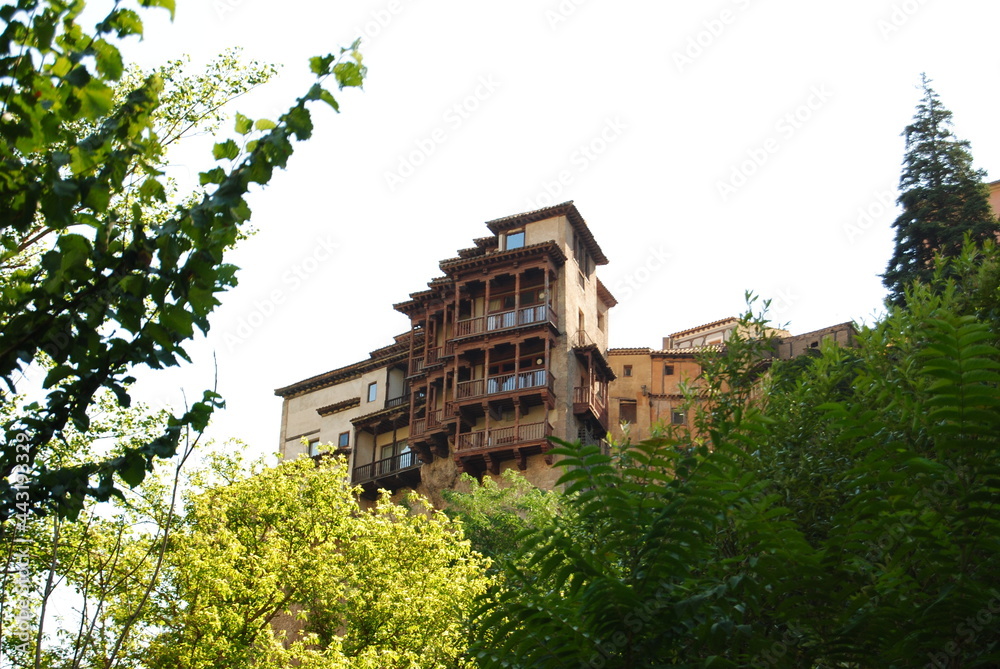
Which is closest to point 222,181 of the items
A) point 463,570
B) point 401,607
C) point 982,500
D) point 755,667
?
point 755,667

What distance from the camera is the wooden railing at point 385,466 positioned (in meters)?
54.7

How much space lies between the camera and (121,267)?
4.70 metres

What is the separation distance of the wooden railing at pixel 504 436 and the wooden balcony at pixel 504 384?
5.85 feet

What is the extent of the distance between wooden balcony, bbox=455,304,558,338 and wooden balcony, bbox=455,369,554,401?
2.42 meters

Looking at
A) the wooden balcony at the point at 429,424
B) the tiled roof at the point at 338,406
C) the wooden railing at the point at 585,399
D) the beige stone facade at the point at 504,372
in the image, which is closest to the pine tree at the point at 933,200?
the beige stone facade at the point at 504,372

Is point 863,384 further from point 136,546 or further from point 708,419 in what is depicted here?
point 136,546

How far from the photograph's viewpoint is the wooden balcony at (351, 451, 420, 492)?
5400cm

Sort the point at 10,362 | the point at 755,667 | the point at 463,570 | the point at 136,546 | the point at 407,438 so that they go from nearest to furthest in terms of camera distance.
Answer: the point at 10,362 → the point at 755,667 → the point at 136,546 → the point at 463,570 → the point at 407,438

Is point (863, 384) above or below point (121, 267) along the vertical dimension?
above

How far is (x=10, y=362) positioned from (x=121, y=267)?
64 cm

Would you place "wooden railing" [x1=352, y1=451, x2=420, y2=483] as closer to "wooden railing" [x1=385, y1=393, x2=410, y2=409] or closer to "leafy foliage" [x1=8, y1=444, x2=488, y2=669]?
"wooden railing" [x1=385, y1=393, x2=410, y2=409]

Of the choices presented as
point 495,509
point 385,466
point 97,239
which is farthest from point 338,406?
point 97,239

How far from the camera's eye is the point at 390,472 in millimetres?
54812

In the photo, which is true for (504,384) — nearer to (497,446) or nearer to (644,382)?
(497,446)
